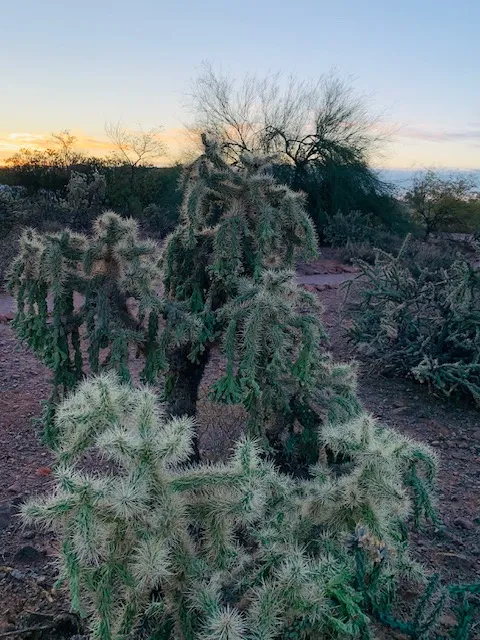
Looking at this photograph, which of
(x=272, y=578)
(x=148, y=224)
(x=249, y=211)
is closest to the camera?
(x=272, y=578)

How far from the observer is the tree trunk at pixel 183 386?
3.63 metres

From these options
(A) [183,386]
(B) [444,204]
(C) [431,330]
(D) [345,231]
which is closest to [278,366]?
(A) [183,386]

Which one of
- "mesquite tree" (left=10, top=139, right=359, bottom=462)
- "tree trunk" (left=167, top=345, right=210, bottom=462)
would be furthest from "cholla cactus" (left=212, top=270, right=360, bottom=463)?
"tree trunk" (left=167, top=345, right=210, bottom=462)

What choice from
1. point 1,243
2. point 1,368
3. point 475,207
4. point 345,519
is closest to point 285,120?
point 475,207

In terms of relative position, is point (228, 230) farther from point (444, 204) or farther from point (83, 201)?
point (444, 204)

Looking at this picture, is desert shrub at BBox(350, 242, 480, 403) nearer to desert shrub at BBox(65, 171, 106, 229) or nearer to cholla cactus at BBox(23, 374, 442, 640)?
cholla cactus at BBox(23, 374, 442, 640)

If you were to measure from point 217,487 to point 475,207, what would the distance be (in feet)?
71.3

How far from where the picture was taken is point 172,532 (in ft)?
5.99

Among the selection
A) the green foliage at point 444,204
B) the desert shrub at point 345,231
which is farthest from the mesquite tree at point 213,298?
the green foliage at point 444,204

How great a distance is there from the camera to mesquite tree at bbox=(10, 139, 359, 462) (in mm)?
2970

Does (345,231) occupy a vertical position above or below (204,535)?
below

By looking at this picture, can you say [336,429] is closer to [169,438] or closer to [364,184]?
[169,438]

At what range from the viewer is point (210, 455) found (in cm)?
373

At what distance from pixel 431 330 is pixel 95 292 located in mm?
3553
